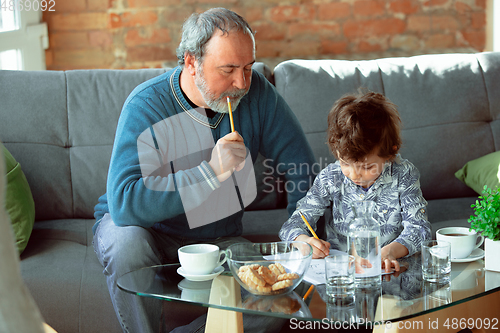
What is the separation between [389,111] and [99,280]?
3.16 ft

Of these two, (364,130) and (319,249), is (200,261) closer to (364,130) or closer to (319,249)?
(319,249)

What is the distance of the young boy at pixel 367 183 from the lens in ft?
4.30

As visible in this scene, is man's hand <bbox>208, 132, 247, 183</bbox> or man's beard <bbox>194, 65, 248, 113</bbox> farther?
man's beard <bbox>194, 65, 248, 113</bbox>

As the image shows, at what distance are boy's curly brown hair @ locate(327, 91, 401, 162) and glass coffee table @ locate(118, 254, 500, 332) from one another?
12.1 inches

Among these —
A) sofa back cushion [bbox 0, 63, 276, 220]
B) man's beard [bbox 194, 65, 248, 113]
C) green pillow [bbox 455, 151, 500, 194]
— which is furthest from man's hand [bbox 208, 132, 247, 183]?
green pillow [bbox 455, 151, 500, 194]

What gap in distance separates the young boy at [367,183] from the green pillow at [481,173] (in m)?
0.50

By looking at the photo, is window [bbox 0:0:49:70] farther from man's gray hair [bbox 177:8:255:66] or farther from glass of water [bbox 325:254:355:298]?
glass of water [bbox 325:254:355:298]

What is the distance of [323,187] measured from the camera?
1.49 m

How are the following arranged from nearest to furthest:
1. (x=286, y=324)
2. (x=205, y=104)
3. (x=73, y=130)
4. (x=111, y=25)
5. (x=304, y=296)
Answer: (x=304, y=296) < (x=286, y=324) < (x=205, y=104) < (x=73, y=130) < (x=111, y=25)

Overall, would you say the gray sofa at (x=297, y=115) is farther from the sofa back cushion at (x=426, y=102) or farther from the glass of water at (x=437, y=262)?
the glass of water at (x=437, y=262)

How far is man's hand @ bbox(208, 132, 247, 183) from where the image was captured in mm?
1366

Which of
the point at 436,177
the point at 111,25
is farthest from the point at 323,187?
the point at 111,25

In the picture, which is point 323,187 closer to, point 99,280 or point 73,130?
point 99,280

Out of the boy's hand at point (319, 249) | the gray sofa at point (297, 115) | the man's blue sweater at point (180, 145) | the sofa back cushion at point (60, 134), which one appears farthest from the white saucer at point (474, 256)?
the sofa back cushion at point (60, 134)
